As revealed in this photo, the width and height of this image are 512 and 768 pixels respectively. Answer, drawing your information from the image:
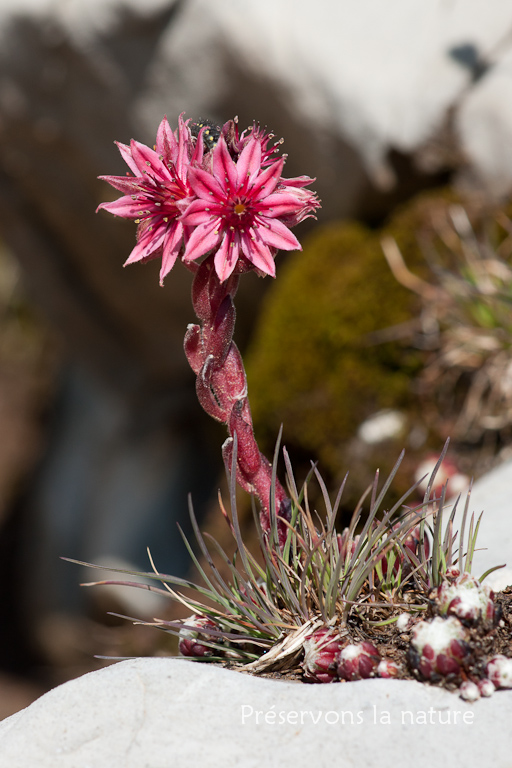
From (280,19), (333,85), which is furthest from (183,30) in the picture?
(333,85)

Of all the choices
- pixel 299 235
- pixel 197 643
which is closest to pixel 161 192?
pixel 197 643

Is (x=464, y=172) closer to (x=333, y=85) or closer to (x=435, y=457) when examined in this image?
(x=333, y=85)

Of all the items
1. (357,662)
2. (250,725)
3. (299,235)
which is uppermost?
(299,235)

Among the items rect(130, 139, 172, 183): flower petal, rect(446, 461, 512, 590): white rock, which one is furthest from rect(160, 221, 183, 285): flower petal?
rect(446, 461, 512, 590): white rock

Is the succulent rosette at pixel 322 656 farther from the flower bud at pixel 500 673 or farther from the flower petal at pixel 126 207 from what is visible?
the flower petal at pixel 126 207

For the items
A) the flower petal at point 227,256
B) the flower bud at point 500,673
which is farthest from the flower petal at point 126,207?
the flower bud at point 500,673

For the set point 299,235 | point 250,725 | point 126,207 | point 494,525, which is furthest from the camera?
point 299,235

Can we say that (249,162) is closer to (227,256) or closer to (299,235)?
(227,256)
